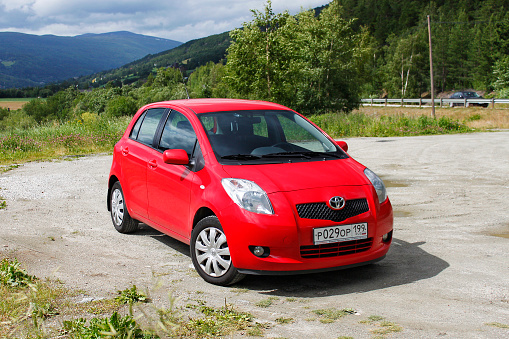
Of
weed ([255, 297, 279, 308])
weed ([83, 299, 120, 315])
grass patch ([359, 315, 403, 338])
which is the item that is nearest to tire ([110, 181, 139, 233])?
weed ([83, 299, 120, 315])

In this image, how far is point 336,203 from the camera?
490 centimetres

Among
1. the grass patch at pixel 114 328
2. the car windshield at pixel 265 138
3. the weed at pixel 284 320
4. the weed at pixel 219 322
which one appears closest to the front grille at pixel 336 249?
the weed at pixel 284 320

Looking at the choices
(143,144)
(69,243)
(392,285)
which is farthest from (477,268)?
(69,243)

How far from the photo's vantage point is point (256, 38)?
54469 mm

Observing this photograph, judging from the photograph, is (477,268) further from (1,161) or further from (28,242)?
(1,161)

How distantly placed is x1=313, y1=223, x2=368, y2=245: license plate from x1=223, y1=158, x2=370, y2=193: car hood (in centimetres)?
40

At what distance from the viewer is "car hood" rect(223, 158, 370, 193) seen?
196 inches

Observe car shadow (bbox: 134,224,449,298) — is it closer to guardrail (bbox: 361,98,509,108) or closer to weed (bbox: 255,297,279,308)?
weed (bbox: 255,297,279,308)

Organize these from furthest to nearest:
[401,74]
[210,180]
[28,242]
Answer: [401,74] → [28,242] → [210,180]

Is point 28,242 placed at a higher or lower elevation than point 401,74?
lower

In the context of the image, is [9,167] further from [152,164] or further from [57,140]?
[152,164]

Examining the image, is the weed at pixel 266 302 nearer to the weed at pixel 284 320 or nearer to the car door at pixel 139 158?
the weed at pixel 284 320

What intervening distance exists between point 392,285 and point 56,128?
63.2ft

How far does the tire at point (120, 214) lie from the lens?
727cm
